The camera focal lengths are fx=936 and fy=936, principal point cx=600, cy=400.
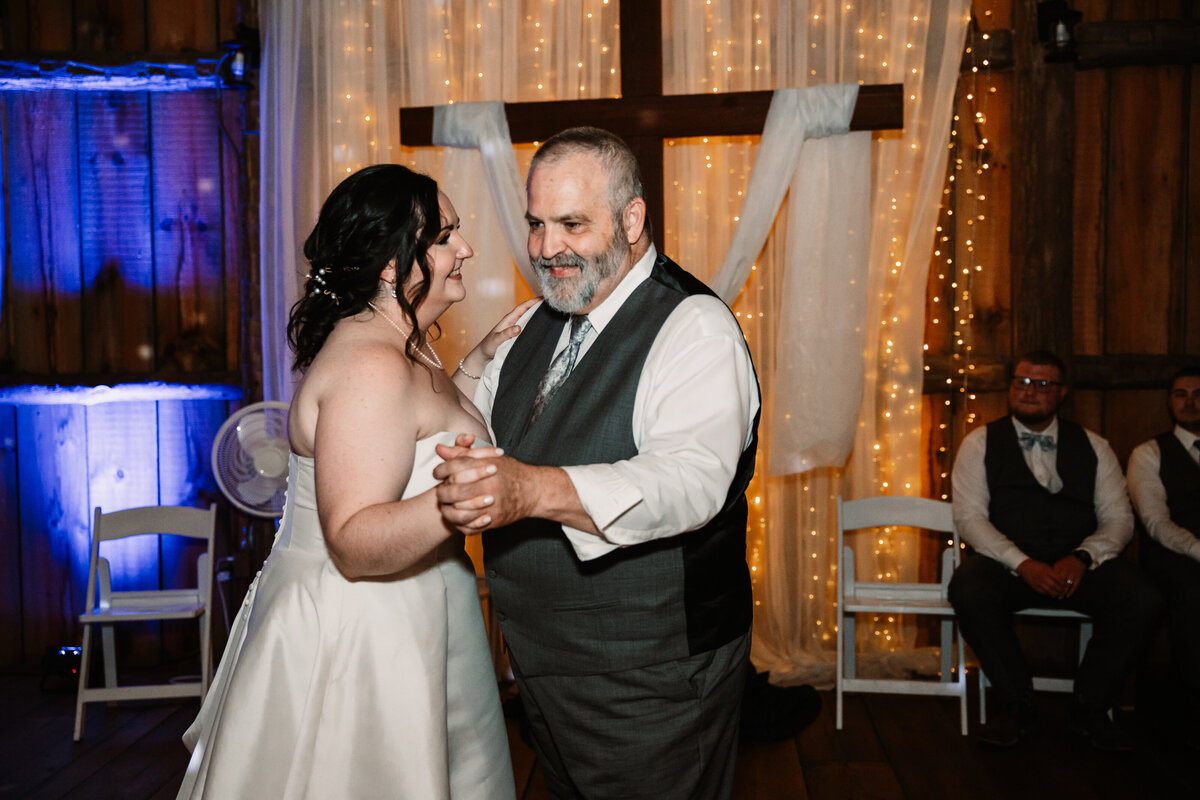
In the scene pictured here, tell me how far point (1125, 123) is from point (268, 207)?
12.9ft

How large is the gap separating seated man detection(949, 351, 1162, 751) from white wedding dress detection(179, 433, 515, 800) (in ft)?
8.15

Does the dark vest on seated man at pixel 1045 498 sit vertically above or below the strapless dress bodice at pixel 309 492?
below

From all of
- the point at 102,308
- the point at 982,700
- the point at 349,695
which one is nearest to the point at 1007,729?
the point at 982,700

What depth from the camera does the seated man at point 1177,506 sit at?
3744mm

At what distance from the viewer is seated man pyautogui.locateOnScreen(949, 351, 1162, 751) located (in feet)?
11.9

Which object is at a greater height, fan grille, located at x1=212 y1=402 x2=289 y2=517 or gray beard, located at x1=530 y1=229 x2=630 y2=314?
gray beard, located at x1=530 y1=229 x2=630 y2=314

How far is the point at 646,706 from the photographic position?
6.19ft

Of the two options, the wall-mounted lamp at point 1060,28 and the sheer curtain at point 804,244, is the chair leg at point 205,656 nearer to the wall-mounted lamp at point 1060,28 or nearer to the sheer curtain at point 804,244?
the sheer curtain at point 804,244

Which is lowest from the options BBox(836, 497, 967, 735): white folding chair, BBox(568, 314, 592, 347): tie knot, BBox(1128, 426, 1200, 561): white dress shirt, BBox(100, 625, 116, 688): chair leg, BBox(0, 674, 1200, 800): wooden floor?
BBox(0, 674, 1200, 800): wooden floor

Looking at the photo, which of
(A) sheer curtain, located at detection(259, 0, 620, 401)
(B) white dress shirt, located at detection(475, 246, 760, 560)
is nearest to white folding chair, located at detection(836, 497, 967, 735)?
(A) sheer curtain, located at detection(259, 0, 620, 401)

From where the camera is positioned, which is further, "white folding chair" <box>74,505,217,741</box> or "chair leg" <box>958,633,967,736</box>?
"white folding chair" <box>74,505,217,741</box>

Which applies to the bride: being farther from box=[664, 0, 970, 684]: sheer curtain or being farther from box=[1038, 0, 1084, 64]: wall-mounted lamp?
box=[1038, 0, 1084, 64]: wall-mounted lamp

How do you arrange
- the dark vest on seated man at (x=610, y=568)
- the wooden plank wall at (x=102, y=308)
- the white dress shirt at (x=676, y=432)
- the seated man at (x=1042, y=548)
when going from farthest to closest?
1. the wooden plank wall at (x=102, y=308)
2. the seated man at (x=1042, y=548)
3. the dark vest on seated man at (x=610, y=568)
4. the white dress shirt at (x=676, y=432)

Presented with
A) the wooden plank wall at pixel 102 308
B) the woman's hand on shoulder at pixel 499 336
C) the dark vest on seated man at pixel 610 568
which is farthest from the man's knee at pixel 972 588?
the wooden plank wall at pixel 102 308
